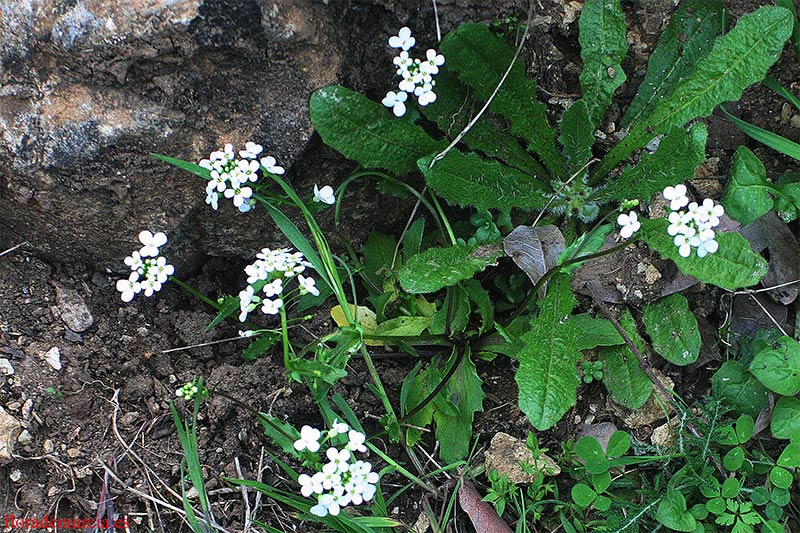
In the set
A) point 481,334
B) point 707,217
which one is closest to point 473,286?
point 481,334

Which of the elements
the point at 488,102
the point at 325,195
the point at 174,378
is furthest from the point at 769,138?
the point at 174,378

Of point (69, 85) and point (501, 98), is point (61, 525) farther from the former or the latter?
point (501, 98)

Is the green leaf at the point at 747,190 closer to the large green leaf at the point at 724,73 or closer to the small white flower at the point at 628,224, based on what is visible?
the large green leaf at the point at 724,73

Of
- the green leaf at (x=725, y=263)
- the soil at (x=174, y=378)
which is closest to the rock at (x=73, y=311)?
the soil at (x=174, y=378)

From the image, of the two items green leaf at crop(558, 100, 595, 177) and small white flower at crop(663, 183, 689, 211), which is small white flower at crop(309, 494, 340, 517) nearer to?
small white flower at crop(663, 183, 689, 211)

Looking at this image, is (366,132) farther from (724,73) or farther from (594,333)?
(724,73)
